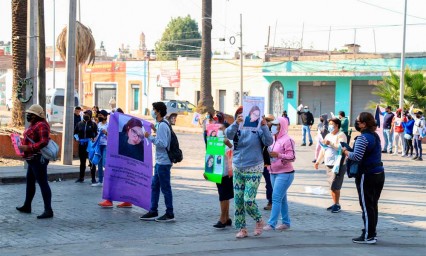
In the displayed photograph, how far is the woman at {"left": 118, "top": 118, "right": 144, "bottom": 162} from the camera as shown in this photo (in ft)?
37.1

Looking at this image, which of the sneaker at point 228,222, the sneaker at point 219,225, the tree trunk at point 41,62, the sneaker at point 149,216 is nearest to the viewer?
the sneaker at point 219,225

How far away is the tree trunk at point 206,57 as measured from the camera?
37219 mm

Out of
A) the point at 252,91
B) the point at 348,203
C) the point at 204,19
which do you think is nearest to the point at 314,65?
the point at 252,91

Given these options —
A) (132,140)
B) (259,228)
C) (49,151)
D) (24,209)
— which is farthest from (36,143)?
(259,228)

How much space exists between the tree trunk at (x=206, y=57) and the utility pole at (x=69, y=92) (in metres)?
19.3

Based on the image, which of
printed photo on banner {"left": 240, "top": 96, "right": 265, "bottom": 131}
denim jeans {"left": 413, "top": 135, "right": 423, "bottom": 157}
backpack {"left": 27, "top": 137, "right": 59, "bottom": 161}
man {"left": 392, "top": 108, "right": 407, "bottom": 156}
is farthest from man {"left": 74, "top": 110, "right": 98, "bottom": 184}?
man {"left": 392, "top": 108, "right": 407, "bottom": 156}

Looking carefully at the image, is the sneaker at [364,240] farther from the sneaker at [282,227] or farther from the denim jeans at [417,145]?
the denim jeans at [417,145]

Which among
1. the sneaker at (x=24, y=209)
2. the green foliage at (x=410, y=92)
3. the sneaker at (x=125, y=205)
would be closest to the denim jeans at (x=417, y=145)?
the green foliage at (x=410, y=92)

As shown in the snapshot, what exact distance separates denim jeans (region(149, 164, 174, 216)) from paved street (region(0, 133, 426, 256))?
299 millimetres

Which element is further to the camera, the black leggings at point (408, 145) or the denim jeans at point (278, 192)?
the black leggings at point (408, 145)

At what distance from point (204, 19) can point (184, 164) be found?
17973 millimetres

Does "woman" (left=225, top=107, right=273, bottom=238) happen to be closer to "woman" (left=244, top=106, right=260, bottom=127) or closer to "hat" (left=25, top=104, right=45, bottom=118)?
"woman" (left=244, top=106, right=260, bottom=127)

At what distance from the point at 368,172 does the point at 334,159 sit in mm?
2797

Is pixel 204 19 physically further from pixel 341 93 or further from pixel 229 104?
pixel 229 104
